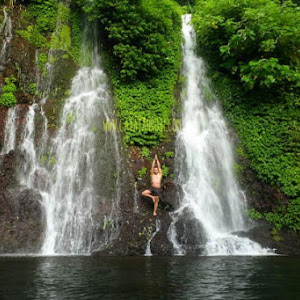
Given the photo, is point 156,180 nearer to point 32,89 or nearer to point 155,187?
point 155,187

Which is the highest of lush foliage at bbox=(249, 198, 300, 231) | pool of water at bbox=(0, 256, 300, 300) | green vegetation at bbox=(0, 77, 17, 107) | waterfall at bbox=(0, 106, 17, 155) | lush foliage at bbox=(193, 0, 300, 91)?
lush foliage at bbox=(193, 0, 300, 91)

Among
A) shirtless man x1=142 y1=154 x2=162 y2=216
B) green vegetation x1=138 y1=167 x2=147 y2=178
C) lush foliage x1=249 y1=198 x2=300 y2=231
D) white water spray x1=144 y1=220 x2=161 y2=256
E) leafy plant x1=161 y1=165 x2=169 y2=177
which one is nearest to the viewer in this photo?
white water spray x1=144 y1=220 x2=161 y2=256

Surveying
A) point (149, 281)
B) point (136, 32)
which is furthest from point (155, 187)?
point (136, 32)

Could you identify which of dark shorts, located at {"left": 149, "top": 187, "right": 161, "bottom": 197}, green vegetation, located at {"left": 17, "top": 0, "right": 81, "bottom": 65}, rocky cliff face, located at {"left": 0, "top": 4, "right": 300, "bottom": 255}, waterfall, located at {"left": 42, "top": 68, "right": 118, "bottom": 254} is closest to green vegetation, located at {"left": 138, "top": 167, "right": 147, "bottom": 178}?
rocky cliff face, located at {"left": 0, "top": 4, "right": 300, "bottom": 255}

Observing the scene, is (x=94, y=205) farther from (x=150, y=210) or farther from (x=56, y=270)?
(x=56, y=270)

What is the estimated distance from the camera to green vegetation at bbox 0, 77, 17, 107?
34.8ft

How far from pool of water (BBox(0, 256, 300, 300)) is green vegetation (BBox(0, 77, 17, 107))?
6.56m

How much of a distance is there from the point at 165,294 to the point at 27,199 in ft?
20.9

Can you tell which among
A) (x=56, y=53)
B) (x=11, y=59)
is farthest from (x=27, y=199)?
(x=56, y=53)

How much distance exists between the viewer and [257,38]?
1191 centimetres

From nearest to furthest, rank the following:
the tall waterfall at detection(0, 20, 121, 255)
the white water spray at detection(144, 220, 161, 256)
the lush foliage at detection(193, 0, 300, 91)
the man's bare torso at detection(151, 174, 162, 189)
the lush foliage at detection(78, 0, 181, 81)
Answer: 1. the white water spray at detection(144, 220, 161, 256)
2. the tall waterfall at detection(0, 20, 121, 255)
3. the man's bare torso at detection(151, 174, 162, 189)
4. the lush foliage at detection(193, 0, 300, 91)
5. the lush foliage at detection(78, 0, 181, 81)

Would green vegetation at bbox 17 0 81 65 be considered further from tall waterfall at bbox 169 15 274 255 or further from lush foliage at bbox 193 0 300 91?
lush foliage at bbox 193 0 300 91

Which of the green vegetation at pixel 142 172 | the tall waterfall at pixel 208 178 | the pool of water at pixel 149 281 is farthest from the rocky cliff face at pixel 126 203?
the pool of water at pixel 149 281

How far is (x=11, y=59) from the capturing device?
463 inches
